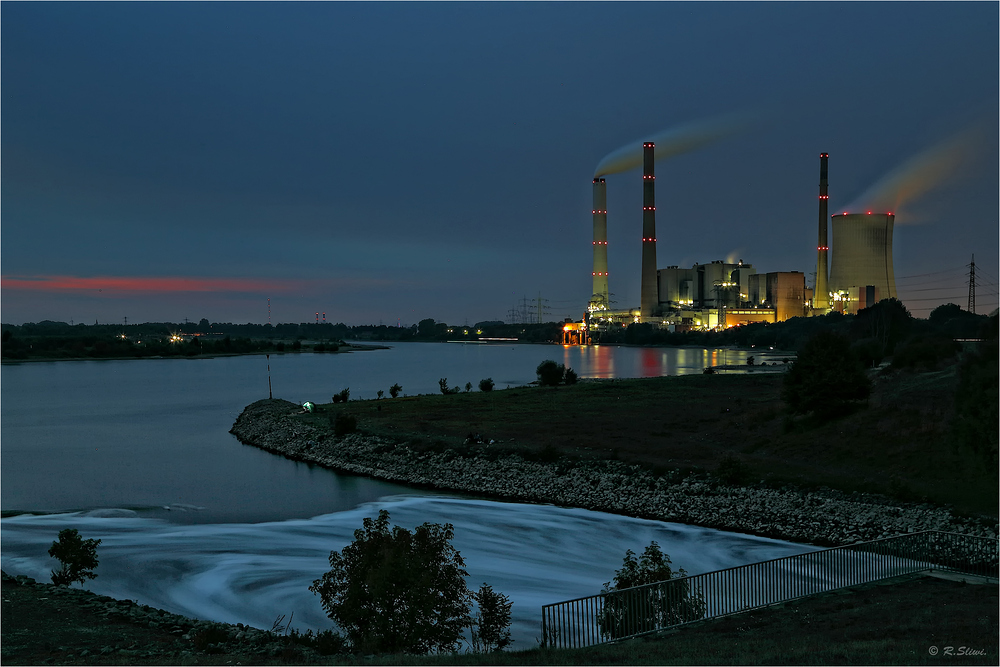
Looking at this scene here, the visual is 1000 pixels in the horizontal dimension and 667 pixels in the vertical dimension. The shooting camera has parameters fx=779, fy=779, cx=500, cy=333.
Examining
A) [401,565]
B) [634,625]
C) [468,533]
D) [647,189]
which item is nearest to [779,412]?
[468,533]

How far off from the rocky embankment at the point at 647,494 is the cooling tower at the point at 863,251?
231ft

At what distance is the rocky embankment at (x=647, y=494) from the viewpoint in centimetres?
1579

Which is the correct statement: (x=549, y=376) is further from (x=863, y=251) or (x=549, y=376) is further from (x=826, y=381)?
(x=863, y=251)

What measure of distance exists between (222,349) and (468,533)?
133 m

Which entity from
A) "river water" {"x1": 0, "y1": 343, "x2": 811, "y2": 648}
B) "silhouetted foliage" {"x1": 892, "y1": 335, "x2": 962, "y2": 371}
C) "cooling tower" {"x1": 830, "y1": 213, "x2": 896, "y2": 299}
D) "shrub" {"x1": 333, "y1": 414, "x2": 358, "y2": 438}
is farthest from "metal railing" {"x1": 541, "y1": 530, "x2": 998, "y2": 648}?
"cooling tower" {"x1": 830, "y1": 213, "x2": 896, "y2": 299}

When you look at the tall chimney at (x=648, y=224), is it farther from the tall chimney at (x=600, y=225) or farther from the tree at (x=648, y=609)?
the tree at (x=648, y=609)

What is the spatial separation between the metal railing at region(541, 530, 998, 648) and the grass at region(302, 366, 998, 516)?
5.11 feet

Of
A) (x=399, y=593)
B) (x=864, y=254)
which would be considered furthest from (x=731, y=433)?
(x=864, y=254)

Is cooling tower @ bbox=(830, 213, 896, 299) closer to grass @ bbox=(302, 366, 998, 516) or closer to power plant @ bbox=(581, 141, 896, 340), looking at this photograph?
power plant @ bbox=(581, 141, 896, 340)

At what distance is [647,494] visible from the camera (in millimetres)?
19875

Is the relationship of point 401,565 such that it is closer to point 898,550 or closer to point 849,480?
point 898,550

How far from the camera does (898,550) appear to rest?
12.4 meters

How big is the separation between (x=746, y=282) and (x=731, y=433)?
360 ft

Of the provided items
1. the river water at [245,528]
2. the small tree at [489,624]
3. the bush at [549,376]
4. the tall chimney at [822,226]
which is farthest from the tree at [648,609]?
the tall chimney at [822,226]
